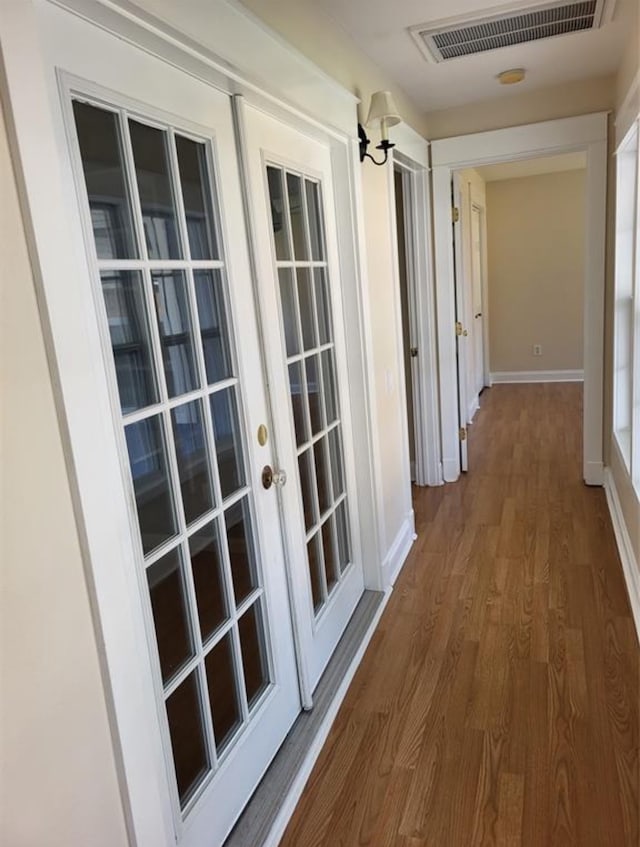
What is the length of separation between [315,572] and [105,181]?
161cm

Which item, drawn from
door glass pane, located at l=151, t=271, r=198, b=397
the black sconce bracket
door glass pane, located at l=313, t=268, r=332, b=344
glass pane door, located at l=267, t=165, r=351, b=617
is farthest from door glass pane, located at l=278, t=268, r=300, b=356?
the black sconce bracket

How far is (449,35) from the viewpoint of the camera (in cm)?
270

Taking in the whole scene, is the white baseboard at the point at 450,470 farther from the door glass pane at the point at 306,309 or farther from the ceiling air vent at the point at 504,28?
the ceiling air vent at the point at 504,28

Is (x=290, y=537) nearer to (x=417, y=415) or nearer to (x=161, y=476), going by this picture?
(x=161, y=476)

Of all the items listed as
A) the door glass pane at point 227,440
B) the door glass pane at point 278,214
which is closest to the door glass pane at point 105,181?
the door glass pane at point 227,440

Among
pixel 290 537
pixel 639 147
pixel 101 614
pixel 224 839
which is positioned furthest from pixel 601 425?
pixel 101 614

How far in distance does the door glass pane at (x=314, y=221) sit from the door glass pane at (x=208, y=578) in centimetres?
121

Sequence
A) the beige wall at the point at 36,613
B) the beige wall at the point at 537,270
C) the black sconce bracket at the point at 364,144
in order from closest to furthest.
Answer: the beige wall at the point at 36,613 → the black sconce bracket at the point at 364,144 → the beige wall at the point at 537,270

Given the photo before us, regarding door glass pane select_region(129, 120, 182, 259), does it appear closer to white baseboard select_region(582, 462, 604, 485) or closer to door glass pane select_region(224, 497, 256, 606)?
door glass pane select_region(224, 497, 256, 606)

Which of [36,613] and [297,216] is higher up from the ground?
[297,216]

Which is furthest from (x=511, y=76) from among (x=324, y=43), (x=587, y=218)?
(x=324, y=43)

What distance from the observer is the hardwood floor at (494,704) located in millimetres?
1708

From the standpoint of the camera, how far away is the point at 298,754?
1962 mm

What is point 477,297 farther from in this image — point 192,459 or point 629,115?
point 192,459
